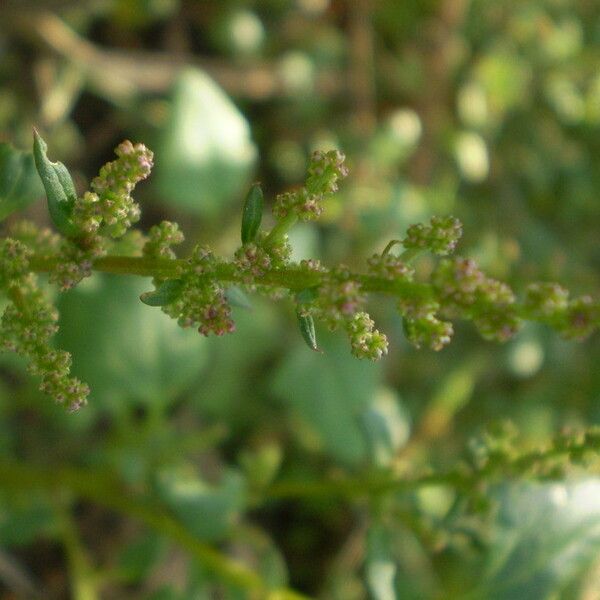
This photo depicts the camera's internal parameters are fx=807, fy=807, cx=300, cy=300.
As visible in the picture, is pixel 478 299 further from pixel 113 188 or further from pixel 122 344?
pixel 122 344

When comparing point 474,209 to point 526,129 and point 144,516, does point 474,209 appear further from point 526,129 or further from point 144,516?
point 144,516

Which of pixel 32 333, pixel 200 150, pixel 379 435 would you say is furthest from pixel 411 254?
pixel 200 150

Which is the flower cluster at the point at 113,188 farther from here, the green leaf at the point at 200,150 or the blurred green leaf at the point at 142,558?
the green leaf at the point at 200,150

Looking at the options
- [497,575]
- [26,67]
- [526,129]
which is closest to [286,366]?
[497,575]

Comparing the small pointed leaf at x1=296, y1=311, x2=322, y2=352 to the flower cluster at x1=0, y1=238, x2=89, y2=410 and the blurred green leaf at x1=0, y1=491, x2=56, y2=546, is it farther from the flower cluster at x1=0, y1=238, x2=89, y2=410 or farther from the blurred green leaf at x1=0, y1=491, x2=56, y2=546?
the blurred green leaf at x1=0, y1=491, x2=56, y2=546

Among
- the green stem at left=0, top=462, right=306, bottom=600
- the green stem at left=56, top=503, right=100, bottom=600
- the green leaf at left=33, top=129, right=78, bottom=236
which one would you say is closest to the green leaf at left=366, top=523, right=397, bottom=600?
the green stem at left=0, top=462, right=306, bottom=600

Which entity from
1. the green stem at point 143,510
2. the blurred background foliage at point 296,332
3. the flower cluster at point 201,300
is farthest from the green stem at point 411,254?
the green stem at point 143,510
